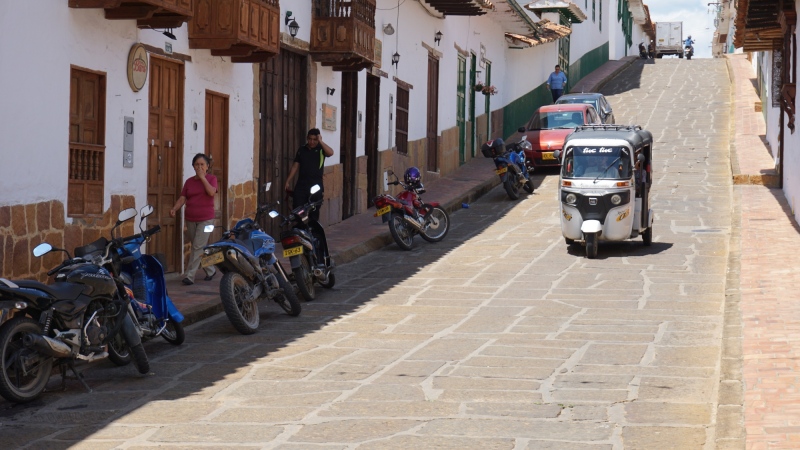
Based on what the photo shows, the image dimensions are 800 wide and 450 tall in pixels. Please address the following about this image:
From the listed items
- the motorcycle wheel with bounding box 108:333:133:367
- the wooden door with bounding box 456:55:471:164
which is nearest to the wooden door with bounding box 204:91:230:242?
the motorcycle wheel with bounding box 108:333:133:367

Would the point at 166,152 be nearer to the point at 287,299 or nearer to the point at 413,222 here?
the point at 287,299

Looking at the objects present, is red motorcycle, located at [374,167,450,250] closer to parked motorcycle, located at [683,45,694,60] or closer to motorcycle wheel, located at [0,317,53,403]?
motorcycle wheel, located at [0,317,53,403]

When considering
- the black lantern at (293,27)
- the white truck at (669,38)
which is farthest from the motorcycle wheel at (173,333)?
the white truck at (669,38)

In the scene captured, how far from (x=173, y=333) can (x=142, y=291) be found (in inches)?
27.5

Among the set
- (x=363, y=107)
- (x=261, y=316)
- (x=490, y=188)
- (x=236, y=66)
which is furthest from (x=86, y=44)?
(x=490, y=188)

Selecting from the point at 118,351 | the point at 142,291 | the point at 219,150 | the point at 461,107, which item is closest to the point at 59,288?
the point at 118,351

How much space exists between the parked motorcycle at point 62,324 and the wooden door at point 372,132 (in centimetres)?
1213

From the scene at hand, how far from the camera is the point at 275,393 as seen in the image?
7977 millimetres

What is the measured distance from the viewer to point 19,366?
7520 millimetres

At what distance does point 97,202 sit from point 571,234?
662 cm

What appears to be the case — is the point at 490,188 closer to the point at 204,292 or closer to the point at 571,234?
the point at 571,234

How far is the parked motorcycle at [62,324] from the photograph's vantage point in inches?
296

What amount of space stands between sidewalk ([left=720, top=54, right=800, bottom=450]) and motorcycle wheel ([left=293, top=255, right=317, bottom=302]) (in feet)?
14.1

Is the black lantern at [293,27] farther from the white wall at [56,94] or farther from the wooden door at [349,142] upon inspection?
the white wall at [56,94]
